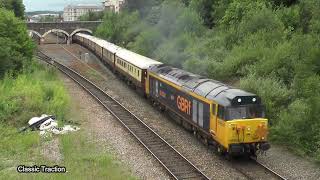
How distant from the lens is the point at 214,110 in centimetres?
1872

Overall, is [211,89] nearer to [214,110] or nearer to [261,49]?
[214,110]

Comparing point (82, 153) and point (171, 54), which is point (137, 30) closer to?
point (171, 54)

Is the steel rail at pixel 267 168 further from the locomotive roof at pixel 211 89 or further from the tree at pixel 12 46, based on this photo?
the tree at pixel 12 46

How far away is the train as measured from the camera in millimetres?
17859

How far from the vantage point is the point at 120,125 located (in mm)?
24609

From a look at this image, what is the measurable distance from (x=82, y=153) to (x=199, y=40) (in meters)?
25.1

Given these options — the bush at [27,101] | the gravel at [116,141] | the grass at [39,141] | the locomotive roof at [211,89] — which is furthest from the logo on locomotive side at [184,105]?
the bush at [27,101]

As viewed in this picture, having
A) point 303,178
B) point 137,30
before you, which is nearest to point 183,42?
point 137,30

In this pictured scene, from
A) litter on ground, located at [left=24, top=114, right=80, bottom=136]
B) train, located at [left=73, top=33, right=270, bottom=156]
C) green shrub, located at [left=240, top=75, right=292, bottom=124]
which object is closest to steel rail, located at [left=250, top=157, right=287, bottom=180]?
train, located at [left=73, top=33, right=270, bottom=156]

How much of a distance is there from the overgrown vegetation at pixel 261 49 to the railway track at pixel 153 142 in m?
4.98

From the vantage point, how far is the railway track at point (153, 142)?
17.4 m

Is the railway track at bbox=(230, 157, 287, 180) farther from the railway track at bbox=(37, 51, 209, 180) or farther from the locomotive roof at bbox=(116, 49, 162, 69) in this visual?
the locomotive roof at bbox=(116, 49, 162, 69)

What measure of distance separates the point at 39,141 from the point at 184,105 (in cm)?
706

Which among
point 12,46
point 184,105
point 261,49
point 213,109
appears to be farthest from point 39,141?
point 12,46
